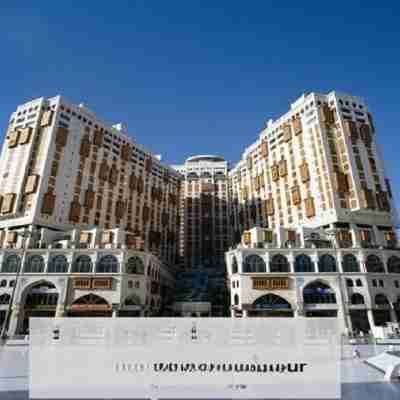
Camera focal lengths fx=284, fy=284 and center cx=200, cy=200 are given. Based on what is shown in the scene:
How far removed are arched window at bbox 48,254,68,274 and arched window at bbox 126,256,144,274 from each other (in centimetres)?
1201

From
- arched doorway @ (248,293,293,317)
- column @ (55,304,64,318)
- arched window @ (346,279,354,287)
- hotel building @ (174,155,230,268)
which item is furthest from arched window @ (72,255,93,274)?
arched window @ (346,279,354,287)

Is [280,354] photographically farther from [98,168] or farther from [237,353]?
[98,168]

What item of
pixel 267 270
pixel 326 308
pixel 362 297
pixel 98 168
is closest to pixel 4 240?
pixel 98 168

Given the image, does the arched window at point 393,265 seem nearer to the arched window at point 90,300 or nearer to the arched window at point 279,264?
the arched window at point 279,264

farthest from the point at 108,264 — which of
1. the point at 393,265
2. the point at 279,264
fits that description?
the point at 393,265

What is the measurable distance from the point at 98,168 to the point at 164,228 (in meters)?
30.1

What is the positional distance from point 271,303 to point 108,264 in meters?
31.9

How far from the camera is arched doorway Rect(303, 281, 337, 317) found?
51.2 m

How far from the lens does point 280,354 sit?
18.7 ft

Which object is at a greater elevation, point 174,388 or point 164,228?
point 164,228

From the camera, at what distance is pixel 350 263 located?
5447cm

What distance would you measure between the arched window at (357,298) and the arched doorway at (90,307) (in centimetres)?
4443

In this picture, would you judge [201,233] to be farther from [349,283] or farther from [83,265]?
[349,283]

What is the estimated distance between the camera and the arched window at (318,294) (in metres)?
51.7
